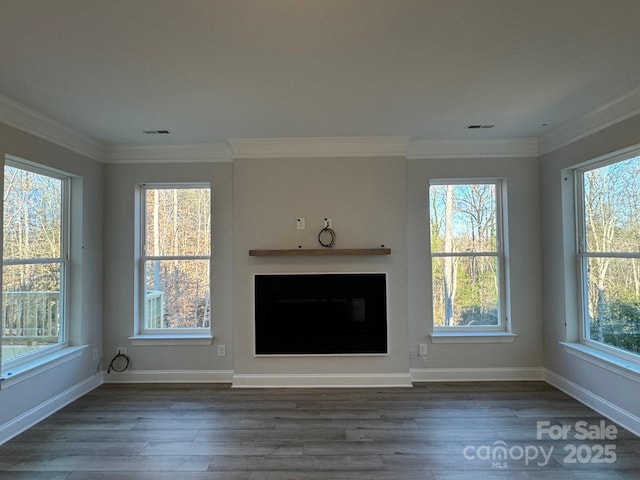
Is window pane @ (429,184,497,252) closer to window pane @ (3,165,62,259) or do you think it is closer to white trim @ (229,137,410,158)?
white trim @ (229,137,410,158)

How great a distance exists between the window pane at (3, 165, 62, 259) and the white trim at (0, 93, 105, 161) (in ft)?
1.10

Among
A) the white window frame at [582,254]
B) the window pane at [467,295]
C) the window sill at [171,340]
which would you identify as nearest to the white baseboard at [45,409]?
the window sill at [171,340]

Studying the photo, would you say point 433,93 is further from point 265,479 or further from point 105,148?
point 105,148

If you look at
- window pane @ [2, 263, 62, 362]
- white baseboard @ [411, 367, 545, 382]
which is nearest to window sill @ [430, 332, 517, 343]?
white baseboard @ [411, 367, 545, 382]

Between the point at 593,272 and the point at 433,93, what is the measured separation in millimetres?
2204

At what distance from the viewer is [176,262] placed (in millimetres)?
3963

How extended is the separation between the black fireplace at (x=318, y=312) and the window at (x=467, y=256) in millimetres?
712

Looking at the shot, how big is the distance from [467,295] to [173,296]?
3.17 m

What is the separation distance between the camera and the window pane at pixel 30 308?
9.32 feet

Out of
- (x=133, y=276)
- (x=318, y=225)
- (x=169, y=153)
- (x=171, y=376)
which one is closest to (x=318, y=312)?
(x=318, y=225)

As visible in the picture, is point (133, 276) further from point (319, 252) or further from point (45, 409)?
point (319, 252)

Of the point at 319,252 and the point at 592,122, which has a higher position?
the point at 592,122

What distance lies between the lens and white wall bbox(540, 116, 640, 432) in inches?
109

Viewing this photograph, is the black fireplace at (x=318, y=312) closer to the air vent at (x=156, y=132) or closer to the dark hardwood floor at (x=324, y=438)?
the dark hardwood floor at (x=324, y=438)
